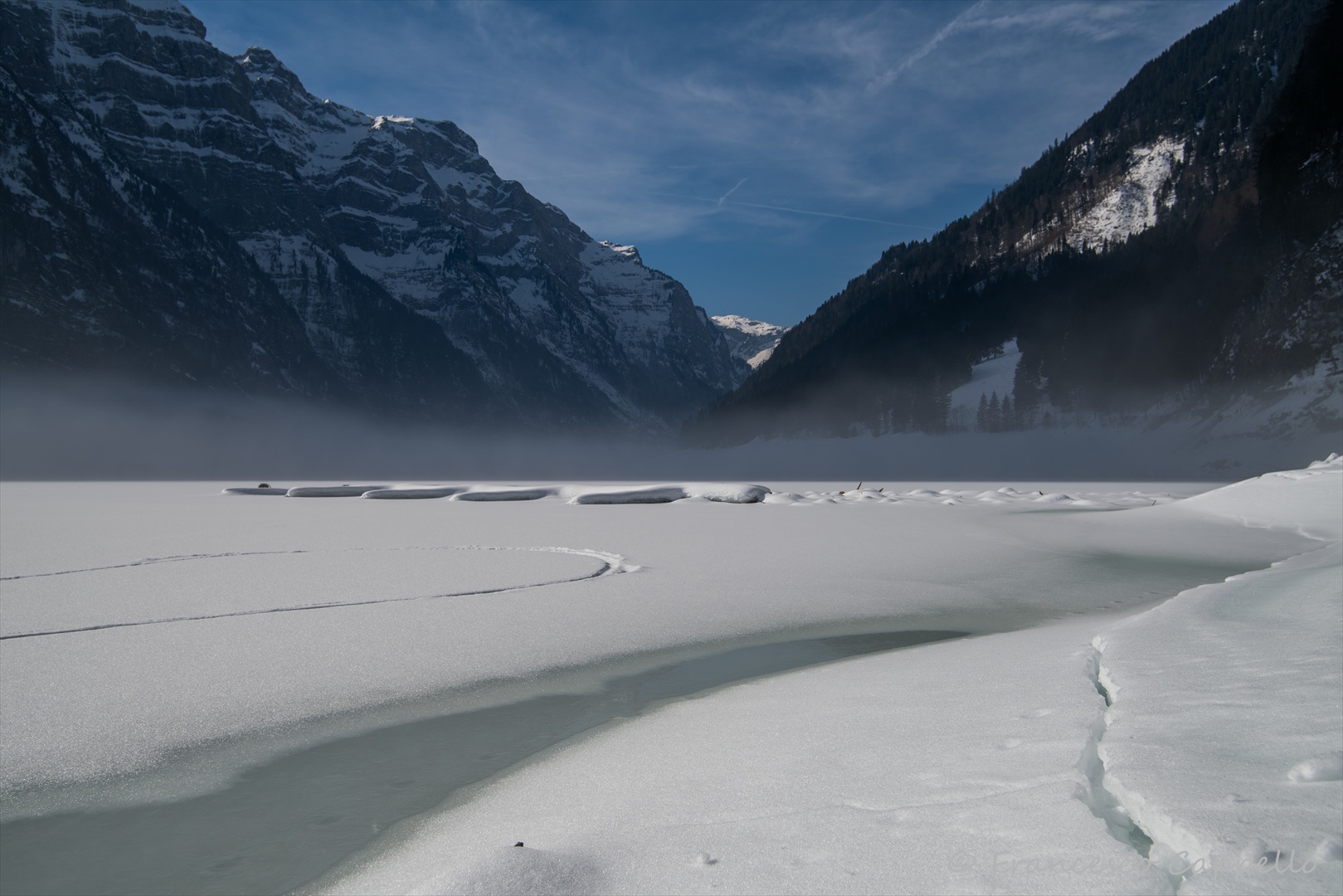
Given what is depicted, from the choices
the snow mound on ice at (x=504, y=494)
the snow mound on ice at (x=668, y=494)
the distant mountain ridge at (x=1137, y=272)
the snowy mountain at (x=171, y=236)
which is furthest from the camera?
the snowy mountain at (x=171, y=236)

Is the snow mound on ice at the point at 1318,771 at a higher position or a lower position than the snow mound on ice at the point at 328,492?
higher

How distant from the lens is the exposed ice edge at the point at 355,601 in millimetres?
6316

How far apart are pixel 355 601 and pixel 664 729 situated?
472 centimetres

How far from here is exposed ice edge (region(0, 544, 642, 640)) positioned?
6.32m

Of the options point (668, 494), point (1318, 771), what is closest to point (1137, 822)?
point (1318, 771)

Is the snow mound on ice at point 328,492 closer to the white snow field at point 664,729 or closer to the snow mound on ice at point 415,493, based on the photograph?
the snow mound on ice at point 415,493

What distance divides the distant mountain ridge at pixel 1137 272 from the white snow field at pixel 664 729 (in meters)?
52.6

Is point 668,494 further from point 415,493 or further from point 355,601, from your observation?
point 355,601

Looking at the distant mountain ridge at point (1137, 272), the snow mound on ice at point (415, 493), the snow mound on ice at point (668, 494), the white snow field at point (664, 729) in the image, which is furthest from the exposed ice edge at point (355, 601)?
the distant mountain ridge at point (1137, 272)

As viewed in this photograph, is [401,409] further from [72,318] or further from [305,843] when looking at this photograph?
[305,843]

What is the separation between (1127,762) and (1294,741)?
1.95 feet

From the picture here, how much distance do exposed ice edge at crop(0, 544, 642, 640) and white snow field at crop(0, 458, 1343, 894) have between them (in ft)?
0.29

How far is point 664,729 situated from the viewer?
4211mm

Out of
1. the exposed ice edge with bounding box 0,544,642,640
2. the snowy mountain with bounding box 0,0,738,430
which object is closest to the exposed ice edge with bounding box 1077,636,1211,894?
the exposed ice edge with bounding box 0,544,642,640
